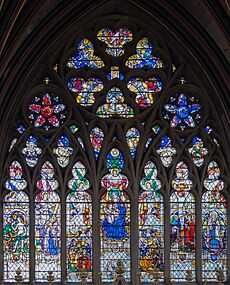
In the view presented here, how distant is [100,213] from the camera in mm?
24500

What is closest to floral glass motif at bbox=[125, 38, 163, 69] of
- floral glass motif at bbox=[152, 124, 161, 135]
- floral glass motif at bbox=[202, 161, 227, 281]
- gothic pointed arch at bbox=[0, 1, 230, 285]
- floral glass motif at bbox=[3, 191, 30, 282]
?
gothic pointed arch at bbox=[0, 1, 230, 285]

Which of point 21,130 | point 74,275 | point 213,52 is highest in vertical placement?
point 213,52

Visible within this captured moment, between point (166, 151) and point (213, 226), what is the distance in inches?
80.9

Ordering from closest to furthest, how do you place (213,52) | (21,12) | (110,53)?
(21,12), (213,52), (110,53)

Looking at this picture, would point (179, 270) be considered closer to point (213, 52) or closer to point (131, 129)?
point (131, 129)

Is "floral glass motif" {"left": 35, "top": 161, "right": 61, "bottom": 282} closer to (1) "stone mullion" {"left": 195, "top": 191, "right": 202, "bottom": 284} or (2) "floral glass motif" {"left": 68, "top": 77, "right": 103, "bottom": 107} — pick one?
(2) "floral glass motif" {"left": 68, "top": 77, "right": 103, "bottom": 107}

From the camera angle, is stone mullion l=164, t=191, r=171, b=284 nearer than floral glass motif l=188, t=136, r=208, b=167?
Yes

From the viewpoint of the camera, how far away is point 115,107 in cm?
2502

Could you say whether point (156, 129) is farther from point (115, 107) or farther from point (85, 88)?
point (85, 88)

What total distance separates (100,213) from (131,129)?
2.11m

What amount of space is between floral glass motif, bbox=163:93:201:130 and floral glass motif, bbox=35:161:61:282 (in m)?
3.03

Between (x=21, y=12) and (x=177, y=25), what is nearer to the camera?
(x=21, y=12)

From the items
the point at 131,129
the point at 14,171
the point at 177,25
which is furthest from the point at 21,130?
the point at 177,25

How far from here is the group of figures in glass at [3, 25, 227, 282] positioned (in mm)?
24297
